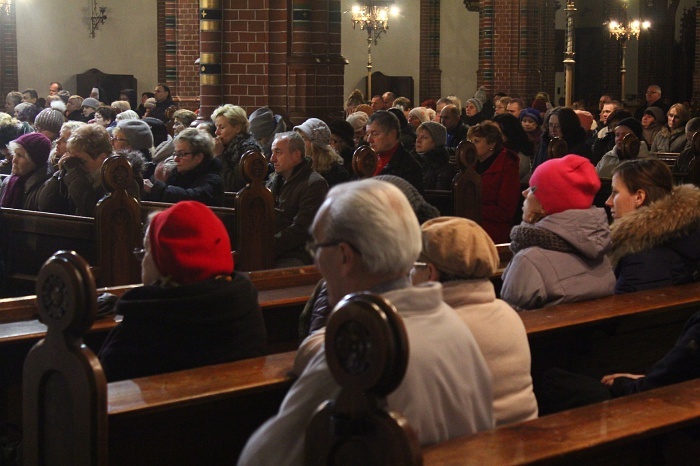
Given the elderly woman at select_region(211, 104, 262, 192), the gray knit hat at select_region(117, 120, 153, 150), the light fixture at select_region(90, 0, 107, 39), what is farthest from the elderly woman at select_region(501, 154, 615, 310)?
the light fixture at select_region(90, 0, 107, 39)

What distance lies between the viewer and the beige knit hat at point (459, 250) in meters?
2.67

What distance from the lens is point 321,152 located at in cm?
700

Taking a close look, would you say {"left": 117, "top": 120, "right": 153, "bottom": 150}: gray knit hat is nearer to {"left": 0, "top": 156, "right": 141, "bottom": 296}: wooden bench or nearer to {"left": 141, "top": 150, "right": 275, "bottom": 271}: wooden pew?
{"left": 0, "top": 156, "right": 141, "bottom": 296}: wooden bench

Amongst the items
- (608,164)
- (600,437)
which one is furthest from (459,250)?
(608,164)

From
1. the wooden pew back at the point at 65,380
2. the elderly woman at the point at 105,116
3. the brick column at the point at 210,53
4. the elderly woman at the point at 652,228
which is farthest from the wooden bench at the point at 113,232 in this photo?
the elderly woman at the point at 105,116

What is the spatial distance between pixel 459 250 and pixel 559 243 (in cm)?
129

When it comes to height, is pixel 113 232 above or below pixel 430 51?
below

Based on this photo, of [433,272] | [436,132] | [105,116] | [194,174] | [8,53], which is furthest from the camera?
[8,53]

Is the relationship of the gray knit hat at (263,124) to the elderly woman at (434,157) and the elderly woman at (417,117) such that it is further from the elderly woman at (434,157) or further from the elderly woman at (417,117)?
the elderly woman at (417,117)

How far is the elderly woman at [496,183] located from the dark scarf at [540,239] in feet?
11.7

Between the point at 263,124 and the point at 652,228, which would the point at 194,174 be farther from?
the point at 652,228

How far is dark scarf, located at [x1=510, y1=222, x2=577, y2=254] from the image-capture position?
3.85m

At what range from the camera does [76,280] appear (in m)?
2.27

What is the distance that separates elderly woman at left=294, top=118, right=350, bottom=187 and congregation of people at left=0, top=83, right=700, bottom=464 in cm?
1
